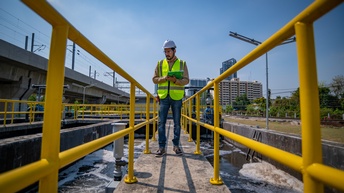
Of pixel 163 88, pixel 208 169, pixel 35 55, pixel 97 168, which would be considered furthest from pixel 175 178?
pixel 35 55

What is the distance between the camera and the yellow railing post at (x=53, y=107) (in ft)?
2.32

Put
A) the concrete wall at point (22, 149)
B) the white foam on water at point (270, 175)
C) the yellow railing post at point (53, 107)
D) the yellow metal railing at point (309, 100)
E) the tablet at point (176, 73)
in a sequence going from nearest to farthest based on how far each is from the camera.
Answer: the yellow metal railing at point (309, 100) < the yellow railing post at point (53, 107) < the tablet at point (176, 73) < the concrete wall at point (22, 149) < the white foam on water at point (270, 175)

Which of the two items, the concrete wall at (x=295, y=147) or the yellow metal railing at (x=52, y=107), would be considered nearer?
the yellow metal railing at (x=52, y=107)

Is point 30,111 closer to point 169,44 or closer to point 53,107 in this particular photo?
point 169,44

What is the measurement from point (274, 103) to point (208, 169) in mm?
43992

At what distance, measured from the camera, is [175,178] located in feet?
6.86

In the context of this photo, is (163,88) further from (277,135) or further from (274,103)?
(274,103)

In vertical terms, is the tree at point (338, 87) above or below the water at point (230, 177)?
above

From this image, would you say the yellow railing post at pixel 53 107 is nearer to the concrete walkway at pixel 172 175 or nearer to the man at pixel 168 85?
the concrete walkway at pixel 172 175

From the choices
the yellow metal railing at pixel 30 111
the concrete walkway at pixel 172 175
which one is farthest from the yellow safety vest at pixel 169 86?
the yellow metal railing at pixel 30 111

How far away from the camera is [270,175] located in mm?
5598

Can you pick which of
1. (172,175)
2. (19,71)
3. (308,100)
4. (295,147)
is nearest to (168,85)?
(172,175)

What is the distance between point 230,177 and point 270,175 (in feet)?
4.06

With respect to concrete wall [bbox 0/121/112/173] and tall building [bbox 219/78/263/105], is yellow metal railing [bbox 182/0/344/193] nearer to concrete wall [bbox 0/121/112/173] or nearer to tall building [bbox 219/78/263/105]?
concrete wall [bbox 0/121/112/173]
